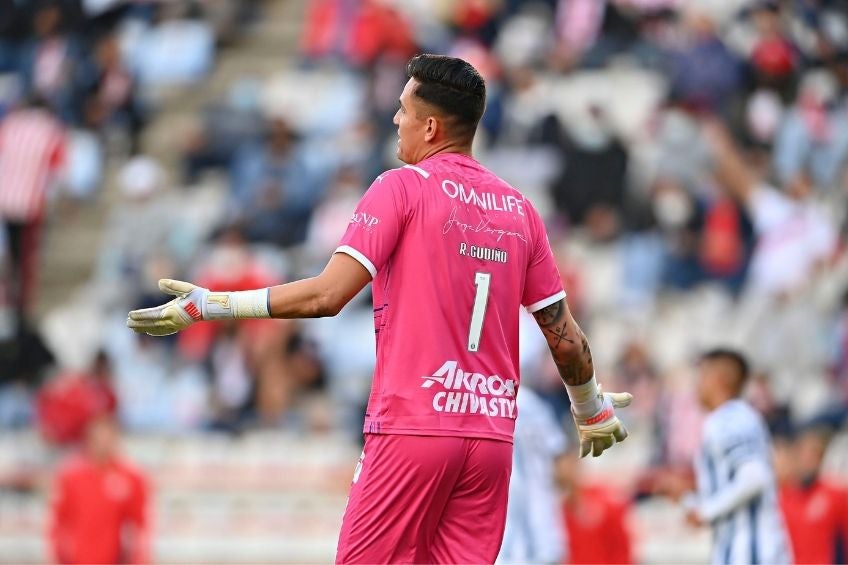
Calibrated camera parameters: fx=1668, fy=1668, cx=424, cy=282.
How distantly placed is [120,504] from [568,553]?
132 inches

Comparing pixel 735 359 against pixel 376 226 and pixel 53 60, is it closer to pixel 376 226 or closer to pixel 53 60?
pixel 376 226

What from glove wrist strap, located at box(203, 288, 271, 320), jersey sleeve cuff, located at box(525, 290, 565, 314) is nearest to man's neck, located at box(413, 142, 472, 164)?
jersey sleeve cuff, located at box(525, 290, 565, 314)

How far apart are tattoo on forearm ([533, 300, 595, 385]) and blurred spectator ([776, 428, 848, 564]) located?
5782mm

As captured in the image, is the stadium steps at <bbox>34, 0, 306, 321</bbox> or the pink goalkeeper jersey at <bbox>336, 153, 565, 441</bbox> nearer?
the pink goalkeeper jersey at <bbox>336, 153, 565, 441</bbox>

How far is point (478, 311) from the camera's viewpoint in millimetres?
5469

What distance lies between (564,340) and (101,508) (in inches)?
282

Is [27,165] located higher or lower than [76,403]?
higher

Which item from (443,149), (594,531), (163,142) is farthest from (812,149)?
(443,149)

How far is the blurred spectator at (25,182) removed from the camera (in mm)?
18062

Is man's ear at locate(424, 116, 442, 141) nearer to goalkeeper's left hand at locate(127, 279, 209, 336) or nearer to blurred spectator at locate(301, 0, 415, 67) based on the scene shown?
goalkeeper's left hand at locate(127, 279, 209, 336)

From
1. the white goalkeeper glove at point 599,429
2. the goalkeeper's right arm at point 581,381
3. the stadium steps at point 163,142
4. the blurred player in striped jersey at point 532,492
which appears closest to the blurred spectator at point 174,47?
the stadium steps at point 163,142

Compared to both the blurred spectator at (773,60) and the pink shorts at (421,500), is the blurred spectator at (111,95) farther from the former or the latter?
the pink shorts at (421,500)

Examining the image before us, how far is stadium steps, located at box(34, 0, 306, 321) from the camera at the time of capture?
18688mm

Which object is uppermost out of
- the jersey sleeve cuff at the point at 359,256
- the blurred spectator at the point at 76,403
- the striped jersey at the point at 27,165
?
the striped jersey at the point at 27,165
